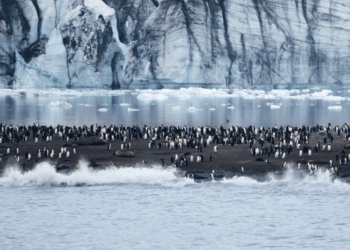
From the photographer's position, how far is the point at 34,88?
196 ft

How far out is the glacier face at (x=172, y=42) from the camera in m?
60.9

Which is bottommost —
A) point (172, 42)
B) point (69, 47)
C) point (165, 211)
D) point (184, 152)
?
point (165, 211)

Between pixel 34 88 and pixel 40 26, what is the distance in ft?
31.0

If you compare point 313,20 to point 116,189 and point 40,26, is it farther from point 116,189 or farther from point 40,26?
point 116,189

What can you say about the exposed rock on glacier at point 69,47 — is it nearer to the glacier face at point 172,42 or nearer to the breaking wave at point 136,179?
the glacier face at point 172,42

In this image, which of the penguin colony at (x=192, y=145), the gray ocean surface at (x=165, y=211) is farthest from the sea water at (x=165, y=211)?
the penguin colony at (x=192, y=145)

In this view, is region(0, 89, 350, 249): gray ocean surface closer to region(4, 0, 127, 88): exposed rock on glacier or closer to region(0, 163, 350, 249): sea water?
region(0, 163, 350, 249): sea water

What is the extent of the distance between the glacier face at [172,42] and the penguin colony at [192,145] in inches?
1485

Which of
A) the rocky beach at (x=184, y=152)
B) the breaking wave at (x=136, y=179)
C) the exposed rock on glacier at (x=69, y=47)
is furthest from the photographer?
the exposed rock on glacier at (x=69, y=47)

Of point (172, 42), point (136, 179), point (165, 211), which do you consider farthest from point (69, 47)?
point (165, 211)

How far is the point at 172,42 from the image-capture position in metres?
62.0

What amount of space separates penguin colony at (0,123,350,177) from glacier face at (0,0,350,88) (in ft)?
124

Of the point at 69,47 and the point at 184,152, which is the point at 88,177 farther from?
the point at 69,47

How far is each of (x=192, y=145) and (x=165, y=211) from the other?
6.68 meters
